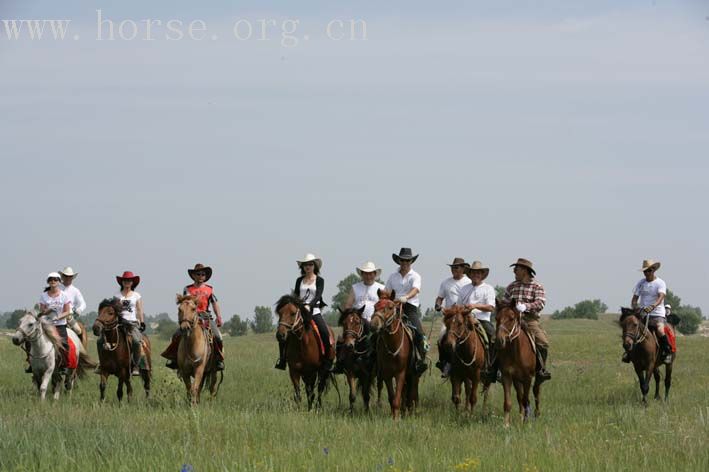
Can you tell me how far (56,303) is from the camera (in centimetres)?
1888

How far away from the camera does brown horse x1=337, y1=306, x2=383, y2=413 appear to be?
15.7m

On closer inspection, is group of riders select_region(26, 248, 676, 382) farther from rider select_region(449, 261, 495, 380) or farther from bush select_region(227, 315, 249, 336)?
bush select_region(227, 315, 249, 336)

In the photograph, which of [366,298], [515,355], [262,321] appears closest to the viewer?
[515,355]

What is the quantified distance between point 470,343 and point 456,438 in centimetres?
337

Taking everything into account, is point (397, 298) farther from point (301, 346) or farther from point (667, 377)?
point (667, 377)

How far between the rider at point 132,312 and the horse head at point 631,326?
9.39 metres

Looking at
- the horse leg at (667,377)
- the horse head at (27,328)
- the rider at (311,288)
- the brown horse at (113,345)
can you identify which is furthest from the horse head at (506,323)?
the horse head at (27,328)

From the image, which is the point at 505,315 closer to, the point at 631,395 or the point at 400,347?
the point at 400,347

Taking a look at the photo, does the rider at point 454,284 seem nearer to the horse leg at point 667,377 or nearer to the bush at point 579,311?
the horse leg at point 667,377

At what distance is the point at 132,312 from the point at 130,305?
5.9 inches

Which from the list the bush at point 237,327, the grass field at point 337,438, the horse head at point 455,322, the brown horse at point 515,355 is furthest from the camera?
the bush at point 237,327

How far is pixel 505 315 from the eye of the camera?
14.8 m

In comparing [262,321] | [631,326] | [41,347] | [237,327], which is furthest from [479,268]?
[262,321]

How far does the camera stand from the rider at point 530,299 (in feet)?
51.3
